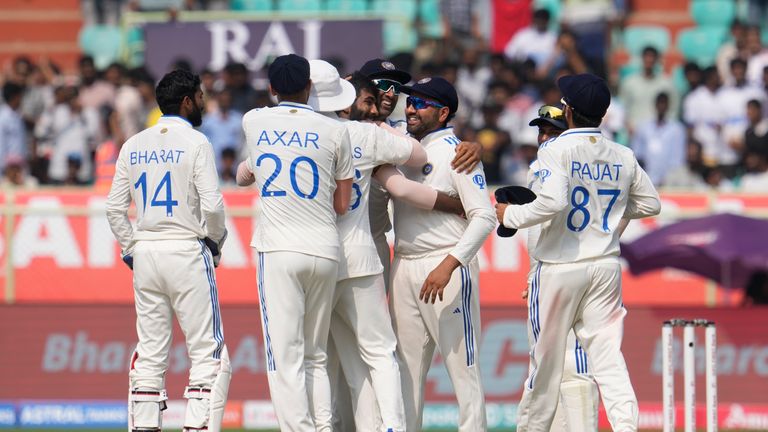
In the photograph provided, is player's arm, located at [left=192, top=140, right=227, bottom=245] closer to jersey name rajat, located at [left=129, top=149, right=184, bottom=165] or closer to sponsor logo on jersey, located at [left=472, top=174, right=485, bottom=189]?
jersey name rajat, located at [left=129, top=149, right=184, bottom=165]

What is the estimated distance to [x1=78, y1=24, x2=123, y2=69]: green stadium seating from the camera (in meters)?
21.7

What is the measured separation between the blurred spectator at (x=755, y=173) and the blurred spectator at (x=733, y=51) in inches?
85.1

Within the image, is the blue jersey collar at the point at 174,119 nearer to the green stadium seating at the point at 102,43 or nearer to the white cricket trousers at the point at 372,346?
the white cricket trousers at the point at 372,346

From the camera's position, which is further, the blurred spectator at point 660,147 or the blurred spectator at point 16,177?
the blurred spectator at point 660,147

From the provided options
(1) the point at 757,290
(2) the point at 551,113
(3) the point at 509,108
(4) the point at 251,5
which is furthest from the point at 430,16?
(2) the point at 551,113

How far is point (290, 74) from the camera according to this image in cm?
893

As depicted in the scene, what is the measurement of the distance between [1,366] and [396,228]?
6064mm

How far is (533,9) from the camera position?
70.1ft

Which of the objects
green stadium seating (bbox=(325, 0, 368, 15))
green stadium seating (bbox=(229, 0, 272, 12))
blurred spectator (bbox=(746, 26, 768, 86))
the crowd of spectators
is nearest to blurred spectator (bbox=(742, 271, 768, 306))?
the crowd of spectators

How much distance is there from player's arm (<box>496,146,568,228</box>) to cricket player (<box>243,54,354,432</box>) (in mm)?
1118

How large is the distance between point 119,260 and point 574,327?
7.74 m

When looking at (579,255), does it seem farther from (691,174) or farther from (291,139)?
(691,174)

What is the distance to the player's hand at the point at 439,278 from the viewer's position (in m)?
9.13

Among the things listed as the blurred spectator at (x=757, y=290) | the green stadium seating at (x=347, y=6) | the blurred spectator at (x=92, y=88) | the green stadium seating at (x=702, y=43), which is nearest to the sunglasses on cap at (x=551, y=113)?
the blurred spectator at (x=757, y=290)
